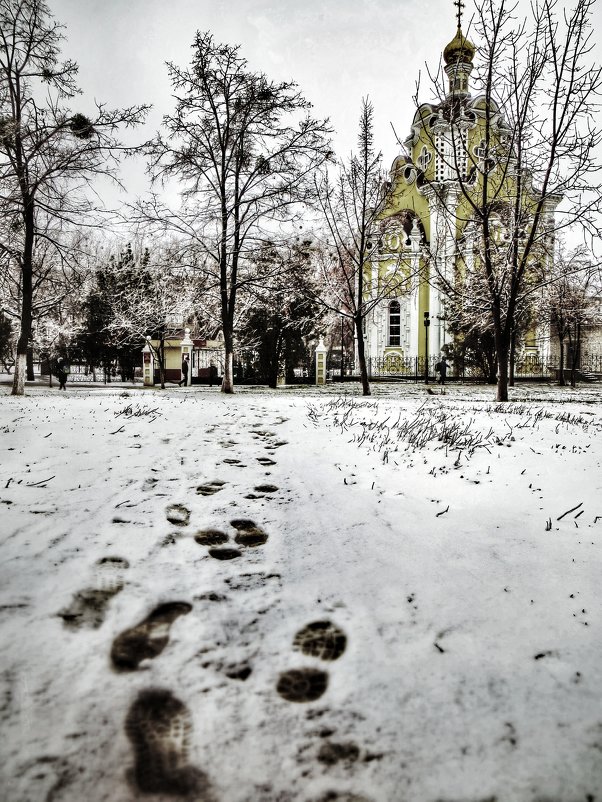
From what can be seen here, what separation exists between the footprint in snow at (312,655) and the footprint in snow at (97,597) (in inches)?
36.7

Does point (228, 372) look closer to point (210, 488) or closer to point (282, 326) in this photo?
point (282, 326)

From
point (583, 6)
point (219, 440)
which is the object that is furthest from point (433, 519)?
point (583, 6)

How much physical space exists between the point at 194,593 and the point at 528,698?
1.60 meters

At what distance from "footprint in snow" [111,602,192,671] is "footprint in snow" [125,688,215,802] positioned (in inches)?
7.4

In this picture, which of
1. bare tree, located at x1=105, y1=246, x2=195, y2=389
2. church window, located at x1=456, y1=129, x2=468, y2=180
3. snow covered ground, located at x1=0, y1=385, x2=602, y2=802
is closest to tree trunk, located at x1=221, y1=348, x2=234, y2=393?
bare tree, located at x1=105, y1=246, x2=195, y2=389

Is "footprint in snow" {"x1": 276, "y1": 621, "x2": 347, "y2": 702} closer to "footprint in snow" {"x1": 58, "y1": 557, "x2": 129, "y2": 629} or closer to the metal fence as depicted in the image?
"footprint in snow" {"x1": 58, "y1": 557, "x2": 129, "y2": 629}

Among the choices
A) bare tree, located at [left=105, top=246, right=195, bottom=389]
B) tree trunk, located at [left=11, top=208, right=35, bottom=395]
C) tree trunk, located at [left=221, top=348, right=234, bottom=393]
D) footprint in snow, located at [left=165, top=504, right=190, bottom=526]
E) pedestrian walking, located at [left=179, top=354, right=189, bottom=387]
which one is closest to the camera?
footprint in snow, located at [left=165, top=504, right=190, bottom=526]

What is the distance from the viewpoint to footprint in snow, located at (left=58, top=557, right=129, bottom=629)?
1.93m

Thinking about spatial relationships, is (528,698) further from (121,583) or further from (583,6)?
(583,6)

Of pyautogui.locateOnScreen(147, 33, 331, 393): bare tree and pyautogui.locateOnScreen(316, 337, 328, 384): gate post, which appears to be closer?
pyautogui.locateOnScreen(147, 33, 331, 393): bare tree

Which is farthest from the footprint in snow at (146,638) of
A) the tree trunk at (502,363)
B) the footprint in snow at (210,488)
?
the tree trunk at (502,363)

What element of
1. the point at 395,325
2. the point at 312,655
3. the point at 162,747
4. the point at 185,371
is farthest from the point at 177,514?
the point at 395,325

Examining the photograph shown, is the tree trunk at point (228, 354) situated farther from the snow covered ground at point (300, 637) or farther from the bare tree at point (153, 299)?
the snow covered ground at point (300, 637)

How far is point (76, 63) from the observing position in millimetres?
11258
